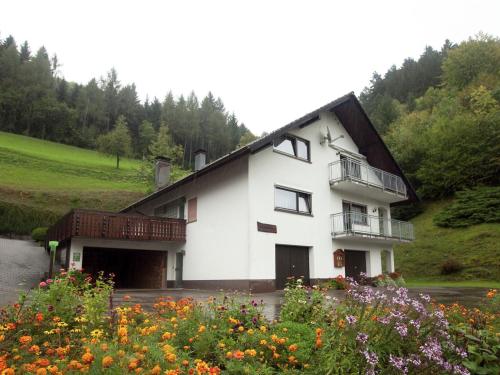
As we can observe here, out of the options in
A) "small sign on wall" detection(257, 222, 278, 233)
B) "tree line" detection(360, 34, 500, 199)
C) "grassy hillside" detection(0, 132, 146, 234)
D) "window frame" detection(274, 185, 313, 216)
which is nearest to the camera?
"small sign on wall" detection(257, 222, 278, 233)

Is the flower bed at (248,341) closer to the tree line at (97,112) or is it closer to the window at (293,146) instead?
the window at (293,146)

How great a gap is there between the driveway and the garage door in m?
9.53

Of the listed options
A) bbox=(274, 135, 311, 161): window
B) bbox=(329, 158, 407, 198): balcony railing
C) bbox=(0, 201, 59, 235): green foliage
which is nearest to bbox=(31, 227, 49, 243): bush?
bbox=(0, 201, 59, 235): green foliage

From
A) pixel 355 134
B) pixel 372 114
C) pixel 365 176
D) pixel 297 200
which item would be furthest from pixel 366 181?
pixel 372 114

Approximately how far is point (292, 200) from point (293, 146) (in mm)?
2630

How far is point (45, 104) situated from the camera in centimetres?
6450

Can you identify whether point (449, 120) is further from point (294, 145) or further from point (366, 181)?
point (294, 145)

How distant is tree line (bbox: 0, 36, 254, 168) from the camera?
6456 centimetres

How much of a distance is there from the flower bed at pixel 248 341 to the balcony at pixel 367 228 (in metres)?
13.5

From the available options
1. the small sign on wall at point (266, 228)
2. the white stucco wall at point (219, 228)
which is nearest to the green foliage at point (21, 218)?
the white stucco wall at point (219, 228)

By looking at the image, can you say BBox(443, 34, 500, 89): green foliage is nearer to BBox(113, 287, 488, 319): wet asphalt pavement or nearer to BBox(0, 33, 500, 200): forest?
BBox(0, 33, 500, 200): forest

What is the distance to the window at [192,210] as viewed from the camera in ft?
61.4

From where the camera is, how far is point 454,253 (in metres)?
26.7

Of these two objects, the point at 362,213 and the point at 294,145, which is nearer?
the point at 294,145
